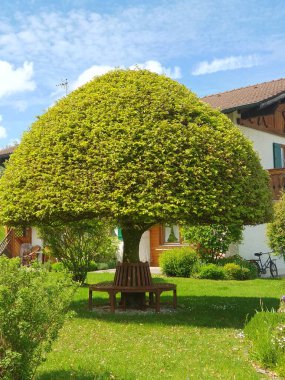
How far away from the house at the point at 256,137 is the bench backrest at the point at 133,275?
10.4m

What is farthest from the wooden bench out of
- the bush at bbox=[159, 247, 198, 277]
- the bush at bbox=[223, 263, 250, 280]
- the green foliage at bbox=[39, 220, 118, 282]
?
the bush at bbox=[159, 247, 198, 277]

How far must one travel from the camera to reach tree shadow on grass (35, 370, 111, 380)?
20.3ft

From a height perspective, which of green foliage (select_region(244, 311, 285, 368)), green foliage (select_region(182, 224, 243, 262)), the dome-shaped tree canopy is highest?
the dome-shaped tree canopy

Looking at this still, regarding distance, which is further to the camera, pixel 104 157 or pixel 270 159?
pixel 270 159

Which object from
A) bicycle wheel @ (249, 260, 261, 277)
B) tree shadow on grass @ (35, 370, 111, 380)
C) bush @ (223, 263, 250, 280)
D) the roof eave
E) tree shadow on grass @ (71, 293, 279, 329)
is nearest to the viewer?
tree shadow on grass @ (35, 370, 111, 380)

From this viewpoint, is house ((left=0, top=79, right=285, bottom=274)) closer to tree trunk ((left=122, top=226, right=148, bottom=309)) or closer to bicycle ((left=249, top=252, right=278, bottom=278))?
bicycle ((left=249, top=252, right=278, bottom=278))

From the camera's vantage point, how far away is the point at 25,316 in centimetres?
544

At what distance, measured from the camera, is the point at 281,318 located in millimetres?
7539

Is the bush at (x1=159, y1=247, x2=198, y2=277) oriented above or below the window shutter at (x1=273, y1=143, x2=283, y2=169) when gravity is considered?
below

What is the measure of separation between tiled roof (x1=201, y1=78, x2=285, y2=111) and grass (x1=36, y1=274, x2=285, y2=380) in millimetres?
11356

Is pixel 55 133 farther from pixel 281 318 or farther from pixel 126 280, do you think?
pixel 281 318

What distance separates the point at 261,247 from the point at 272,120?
6.64 meters

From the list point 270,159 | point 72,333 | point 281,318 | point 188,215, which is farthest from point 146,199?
point 270,159

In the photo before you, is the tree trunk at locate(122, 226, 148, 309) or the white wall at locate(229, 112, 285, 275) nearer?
the tree trunk at locate(122, 226, 148, 309)
